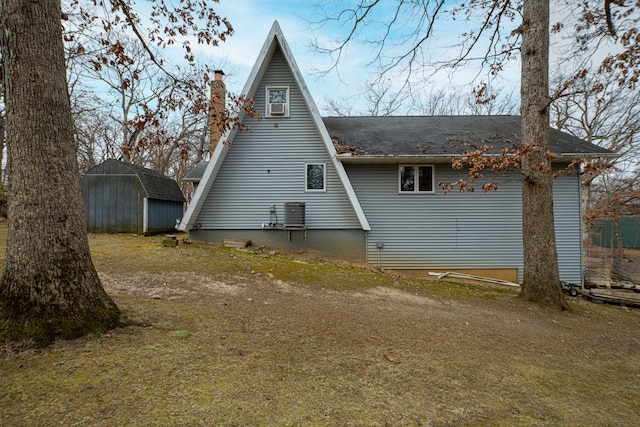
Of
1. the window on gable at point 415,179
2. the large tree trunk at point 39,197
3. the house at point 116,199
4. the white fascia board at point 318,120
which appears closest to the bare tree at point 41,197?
the large tree trunk at point 39,197

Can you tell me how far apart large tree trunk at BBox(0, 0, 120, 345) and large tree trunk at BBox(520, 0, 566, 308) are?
7114 millimetres

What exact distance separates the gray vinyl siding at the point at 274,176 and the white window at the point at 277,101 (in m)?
0.14

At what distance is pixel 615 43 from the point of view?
660 centimetres

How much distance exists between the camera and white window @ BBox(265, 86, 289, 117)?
9867mm

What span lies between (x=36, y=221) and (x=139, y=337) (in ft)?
4.66

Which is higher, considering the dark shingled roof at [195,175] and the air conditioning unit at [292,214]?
Result: the dark shingled roof at [195,175]

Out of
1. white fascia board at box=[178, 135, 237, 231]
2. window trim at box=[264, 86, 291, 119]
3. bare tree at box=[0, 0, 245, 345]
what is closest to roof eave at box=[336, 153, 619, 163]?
window trim at box=[264, 86, 291, 119]

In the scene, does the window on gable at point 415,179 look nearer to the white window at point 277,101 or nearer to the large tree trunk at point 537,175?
the large tree trunk at point 537,175

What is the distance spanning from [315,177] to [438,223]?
4.51 metres

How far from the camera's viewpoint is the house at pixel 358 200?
9.95m

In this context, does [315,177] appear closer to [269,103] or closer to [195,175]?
[269,103]


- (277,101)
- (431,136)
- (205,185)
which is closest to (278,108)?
(277,101)

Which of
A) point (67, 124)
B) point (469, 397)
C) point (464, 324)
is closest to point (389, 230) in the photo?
point (464, 324)

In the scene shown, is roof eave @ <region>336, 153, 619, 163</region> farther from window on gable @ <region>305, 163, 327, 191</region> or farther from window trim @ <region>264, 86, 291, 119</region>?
window trim @ <region>264, 86, 291, 119</region>
